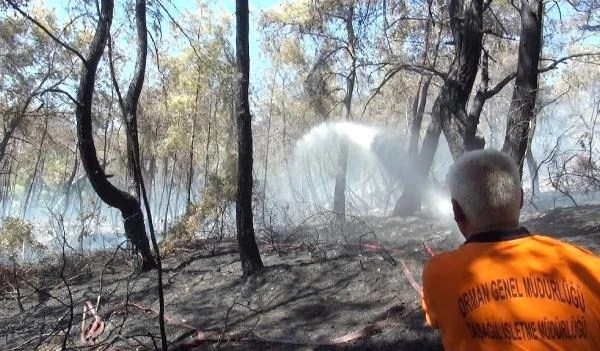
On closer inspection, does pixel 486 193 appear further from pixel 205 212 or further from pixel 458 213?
pixel 205 212

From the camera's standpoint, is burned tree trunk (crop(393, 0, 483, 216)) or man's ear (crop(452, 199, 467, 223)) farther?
burned tree trunk (crop(393, 0, 483, 216))

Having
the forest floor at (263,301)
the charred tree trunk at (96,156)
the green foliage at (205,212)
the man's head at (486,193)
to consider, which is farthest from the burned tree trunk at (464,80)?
the green foliage at (205,212)

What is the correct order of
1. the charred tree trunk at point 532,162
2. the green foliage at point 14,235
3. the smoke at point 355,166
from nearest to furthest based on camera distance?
1. the charred tree trunk at point 532,162
2. the green foliage at point 14,235
3. the smoke at point 355,166

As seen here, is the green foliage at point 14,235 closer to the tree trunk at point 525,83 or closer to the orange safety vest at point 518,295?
the tree trunk at point 525,83

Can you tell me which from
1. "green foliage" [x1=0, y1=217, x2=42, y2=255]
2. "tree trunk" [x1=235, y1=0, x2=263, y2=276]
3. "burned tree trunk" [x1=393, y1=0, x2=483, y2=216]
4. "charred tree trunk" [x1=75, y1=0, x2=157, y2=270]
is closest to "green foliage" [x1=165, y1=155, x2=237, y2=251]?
"charred tree trunk" [x1=75, y1=0, x2=157, y2=270]

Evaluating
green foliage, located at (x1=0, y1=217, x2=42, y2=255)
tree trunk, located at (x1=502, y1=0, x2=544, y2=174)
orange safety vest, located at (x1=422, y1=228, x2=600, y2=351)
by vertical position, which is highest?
tree trunk, located at (x1=502, y1=0, x2=544, y2=174)

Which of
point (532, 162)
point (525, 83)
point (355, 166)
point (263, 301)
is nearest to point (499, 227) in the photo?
point (263, 301)

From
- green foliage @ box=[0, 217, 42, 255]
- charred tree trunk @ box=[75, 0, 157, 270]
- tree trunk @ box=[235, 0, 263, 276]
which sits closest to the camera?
tree trunk @ box=[235, 0, 263, 276]

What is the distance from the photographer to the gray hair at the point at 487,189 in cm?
177

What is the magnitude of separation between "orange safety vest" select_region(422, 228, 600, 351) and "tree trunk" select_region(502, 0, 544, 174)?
5954 mm

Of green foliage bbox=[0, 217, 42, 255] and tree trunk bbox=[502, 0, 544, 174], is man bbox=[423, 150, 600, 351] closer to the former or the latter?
tree trunk bbox=[502, 0, 544, 174]

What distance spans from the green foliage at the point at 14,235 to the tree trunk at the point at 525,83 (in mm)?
10603

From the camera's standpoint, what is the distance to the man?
1.59m

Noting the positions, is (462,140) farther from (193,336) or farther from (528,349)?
(528,349)
